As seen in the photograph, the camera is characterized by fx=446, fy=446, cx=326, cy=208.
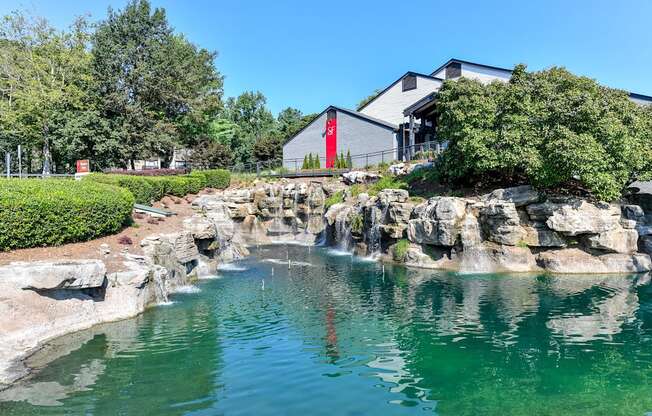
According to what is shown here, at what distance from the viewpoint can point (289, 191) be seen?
4006cm

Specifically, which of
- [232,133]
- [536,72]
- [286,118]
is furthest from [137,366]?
[286,118]

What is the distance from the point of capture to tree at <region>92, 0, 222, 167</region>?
43719 millimetres

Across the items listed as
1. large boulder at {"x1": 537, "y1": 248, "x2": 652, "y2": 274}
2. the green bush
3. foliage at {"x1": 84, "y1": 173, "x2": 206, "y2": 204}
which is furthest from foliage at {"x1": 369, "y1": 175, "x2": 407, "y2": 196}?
the green bush

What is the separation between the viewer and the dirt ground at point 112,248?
1505 centimetres

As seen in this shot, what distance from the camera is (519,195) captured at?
23.8 metres

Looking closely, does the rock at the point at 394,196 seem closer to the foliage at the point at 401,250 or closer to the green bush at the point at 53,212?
the foliage at the point at 401,250

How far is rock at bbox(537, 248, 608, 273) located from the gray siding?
76.3ft

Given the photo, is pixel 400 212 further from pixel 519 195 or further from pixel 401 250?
pixel 519 195

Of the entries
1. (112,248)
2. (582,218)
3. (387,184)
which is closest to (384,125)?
(387,184)

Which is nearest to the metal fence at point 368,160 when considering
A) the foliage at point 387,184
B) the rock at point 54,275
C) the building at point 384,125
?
the building at point 384,125

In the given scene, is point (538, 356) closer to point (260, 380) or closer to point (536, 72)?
point (260, 380)

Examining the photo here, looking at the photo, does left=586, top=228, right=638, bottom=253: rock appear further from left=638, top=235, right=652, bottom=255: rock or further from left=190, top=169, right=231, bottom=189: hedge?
left=190, top=169, right=231, bottom=189: hedge

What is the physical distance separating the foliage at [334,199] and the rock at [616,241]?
19.2 meters

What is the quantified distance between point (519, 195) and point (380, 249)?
8789 mm
